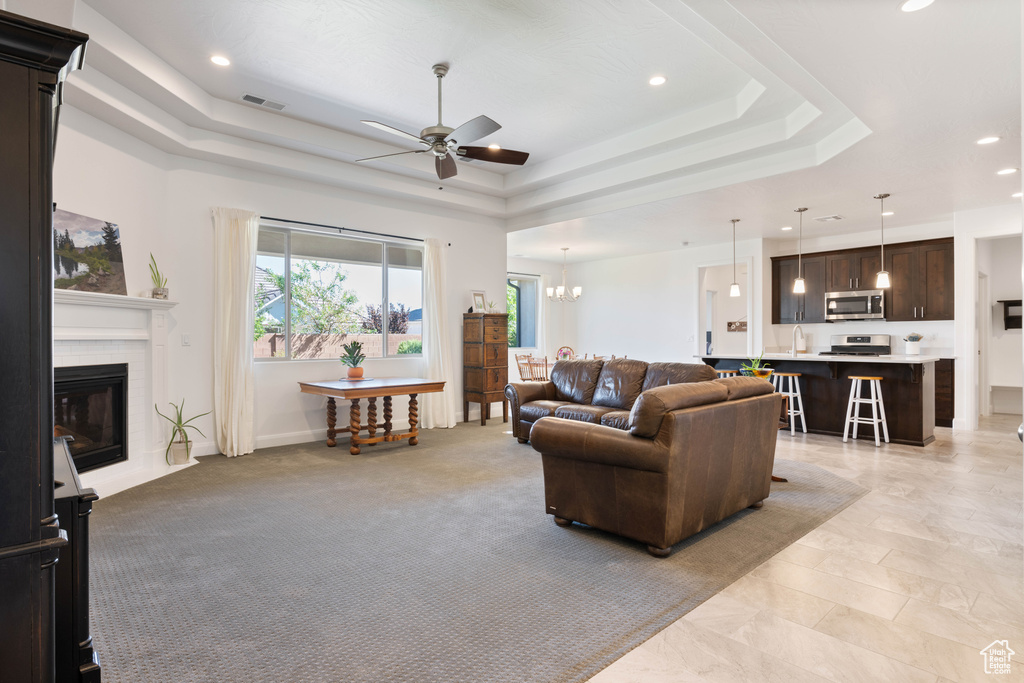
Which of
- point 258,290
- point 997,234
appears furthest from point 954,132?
point 258,290

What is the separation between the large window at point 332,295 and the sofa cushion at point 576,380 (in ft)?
6.60

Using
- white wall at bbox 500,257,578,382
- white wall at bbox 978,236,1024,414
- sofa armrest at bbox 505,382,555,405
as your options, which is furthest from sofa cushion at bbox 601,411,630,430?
white wall at bbox 978,236,1024,414

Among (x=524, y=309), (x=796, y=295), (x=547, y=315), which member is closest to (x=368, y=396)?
(x=524, y=309)

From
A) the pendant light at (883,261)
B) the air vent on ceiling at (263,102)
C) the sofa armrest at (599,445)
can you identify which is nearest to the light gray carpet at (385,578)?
the sofa armrest at (599,445)

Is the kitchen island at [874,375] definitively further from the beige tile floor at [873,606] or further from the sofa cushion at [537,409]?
the sofa cushion at [537,409]

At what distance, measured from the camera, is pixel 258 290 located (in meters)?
5.75

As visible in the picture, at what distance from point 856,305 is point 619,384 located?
4.73m

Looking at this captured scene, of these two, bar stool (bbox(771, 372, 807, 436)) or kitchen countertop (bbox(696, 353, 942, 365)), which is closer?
kitchen countertop (bbox(696, 353, 942, 365))

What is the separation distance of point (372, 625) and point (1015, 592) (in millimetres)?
2832

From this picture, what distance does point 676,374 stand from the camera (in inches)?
208

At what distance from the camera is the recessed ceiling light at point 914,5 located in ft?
8.48

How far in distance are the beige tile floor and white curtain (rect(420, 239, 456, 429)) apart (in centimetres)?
448

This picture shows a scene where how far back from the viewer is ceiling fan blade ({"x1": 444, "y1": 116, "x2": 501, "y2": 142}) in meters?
3.64

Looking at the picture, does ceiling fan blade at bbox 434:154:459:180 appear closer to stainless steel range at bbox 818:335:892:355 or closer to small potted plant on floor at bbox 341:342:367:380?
small potted plant on floor at bbox 341:342:367:380
